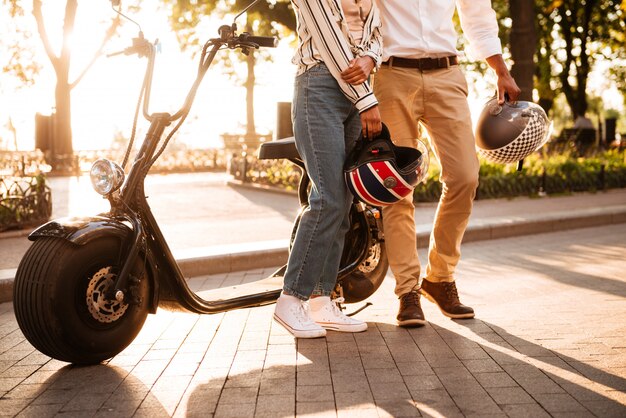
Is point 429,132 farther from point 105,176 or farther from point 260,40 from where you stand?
point 105,176

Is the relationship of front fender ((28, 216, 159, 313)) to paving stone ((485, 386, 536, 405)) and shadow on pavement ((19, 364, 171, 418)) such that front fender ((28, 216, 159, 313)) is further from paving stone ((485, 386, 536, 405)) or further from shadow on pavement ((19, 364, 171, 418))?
paving stone ((485, 386, 536, 405))

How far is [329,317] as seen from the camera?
5.05 meters

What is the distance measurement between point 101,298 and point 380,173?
1.47 m

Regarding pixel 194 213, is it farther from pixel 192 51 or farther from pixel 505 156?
pixel 192 51

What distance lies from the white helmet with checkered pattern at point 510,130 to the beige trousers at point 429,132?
0.17m

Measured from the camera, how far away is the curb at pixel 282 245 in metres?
7.67

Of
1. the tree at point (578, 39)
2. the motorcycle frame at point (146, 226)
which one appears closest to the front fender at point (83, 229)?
the motorcycle frame at point (146, 226)

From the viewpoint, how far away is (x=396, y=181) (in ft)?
14.9

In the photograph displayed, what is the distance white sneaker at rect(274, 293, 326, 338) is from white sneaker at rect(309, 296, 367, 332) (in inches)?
6.6

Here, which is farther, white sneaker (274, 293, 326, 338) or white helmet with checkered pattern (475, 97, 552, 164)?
white helmet with checkered pattern (475, 97, 552, 164)

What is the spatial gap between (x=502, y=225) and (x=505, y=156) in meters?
5.15

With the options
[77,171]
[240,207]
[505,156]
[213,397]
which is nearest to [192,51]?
[77,171]

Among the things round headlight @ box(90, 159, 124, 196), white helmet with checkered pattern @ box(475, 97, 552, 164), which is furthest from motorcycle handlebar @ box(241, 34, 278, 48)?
white helmet with checkered pattern @ box(475, 97, 552, 164)

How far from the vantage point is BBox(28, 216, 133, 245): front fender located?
162 inches
